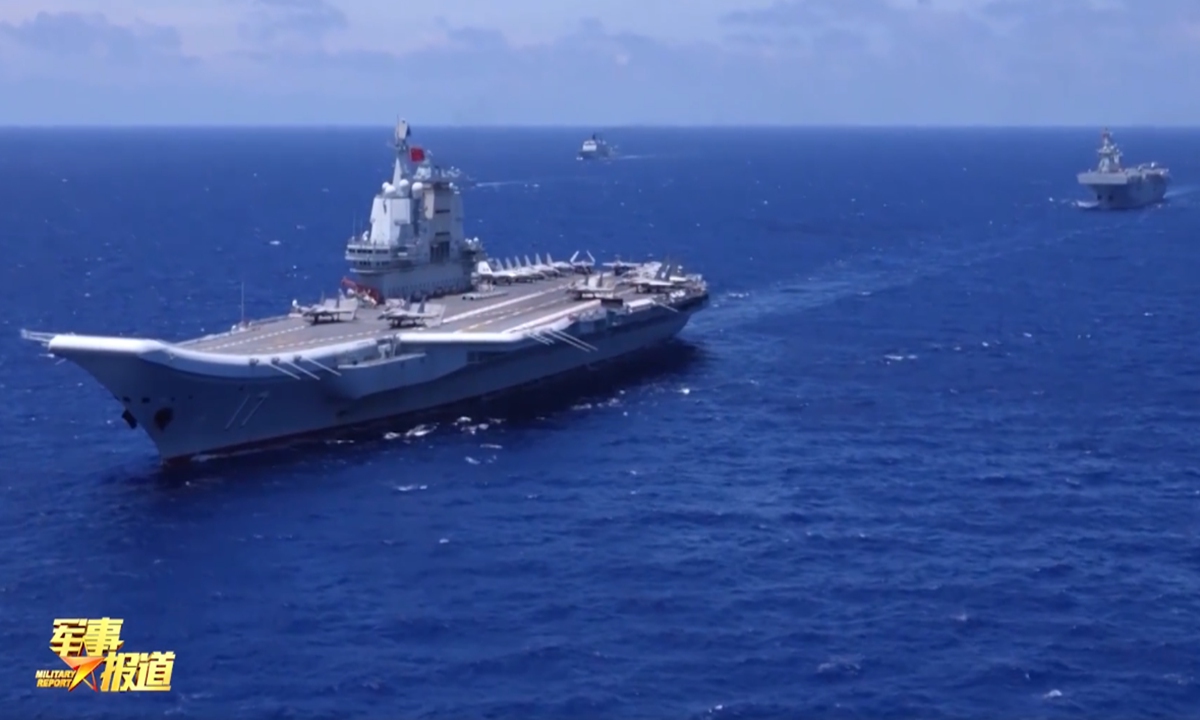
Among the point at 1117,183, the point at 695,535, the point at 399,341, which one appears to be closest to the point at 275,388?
the point at 399,341

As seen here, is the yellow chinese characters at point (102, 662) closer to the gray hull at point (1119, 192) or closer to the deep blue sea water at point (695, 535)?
the deep blue sea water at point (695, 535)

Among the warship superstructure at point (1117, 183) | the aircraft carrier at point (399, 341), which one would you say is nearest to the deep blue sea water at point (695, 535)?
the aircraft carrier at point (399, 341)

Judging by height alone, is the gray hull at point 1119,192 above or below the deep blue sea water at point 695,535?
above

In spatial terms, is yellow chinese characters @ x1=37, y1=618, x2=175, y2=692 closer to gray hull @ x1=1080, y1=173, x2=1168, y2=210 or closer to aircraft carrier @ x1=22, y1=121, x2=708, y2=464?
aircraft carrier @ x1=22, y1=121, x2=708, y2=464

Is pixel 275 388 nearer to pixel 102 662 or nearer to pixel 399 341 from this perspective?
pixel 399 341

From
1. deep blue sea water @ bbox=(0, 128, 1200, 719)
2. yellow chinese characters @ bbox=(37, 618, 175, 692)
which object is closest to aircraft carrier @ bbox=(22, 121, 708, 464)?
deep blue sea water @ bbox=(0, 128, 1200, 719)

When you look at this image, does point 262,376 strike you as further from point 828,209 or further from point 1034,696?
point 828,209
